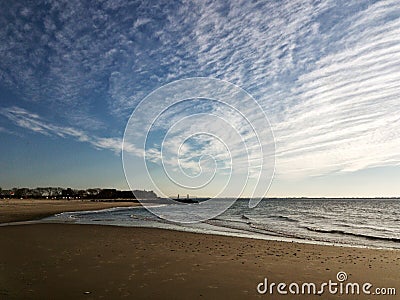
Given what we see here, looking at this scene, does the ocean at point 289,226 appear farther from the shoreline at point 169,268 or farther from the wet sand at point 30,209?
the shoreline at point 169,268

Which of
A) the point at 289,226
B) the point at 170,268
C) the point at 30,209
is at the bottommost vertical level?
the point at 30,209

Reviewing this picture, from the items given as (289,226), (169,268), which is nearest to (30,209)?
(289,226)

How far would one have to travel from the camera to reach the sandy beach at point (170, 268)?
848cm

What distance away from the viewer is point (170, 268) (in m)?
11.2

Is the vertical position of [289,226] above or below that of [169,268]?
below

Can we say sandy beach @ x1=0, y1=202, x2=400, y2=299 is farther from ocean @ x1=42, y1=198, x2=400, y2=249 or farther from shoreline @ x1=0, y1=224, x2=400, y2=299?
ocean @ x1=42, y1=198, x2=400, y2=249

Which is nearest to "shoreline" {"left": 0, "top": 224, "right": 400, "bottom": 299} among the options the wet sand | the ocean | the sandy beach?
the sandy beach

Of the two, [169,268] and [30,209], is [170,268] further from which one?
[30,209]

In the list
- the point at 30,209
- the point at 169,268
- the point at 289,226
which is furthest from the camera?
the point at 30,209

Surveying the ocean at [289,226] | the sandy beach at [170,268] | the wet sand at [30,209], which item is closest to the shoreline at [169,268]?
the sandy beach at [170,268]

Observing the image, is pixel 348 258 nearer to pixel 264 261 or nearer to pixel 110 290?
pixel 264 261

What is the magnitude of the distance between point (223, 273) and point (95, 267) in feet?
15.2

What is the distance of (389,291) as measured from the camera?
9.16m

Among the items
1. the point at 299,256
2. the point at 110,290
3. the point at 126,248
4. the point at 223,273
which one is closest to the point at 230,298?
the point at 223,273
